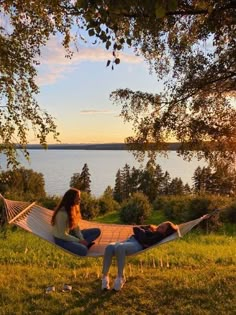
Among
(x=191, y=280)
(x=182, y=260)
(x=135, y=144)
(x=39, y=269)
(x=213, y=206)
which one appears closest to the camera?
(x=191, y=280)

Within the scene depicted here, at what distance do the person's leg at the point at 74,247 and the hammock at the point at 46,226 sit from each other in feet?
0.17

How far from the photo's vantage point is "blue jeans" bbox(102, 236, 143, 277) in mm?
3994

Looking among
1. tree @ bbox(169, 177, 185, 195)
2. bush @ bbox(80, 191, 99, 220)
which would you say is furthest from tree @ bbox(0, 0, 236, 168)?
tree @ bbox(169, 177, 185, 195)

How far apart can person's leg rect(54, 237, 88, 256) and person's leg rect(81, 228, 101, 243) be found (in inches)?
13.6

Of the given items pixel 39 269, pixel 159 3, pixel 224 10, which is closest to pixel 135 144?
pixel 39 269

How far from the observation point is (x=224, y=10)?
155 inches

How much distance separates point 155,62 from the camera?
19.9 ft

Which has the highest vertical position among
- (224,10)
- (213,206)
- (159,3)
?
(224,10)

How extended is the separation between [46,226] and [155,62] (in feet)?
9.17

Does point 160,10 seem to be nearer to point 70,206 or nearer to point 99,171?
point 70,206

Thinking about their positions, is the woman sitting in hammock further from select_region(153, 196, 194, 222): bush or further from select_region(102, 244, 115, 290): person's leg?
select_region(153, 196, 194, 222): bush

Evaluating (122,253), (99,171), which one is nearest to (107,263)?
(122,253)

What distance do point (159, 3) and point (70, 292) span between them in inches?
110

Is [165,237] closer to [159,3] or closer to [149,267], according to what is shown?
[149,267]
